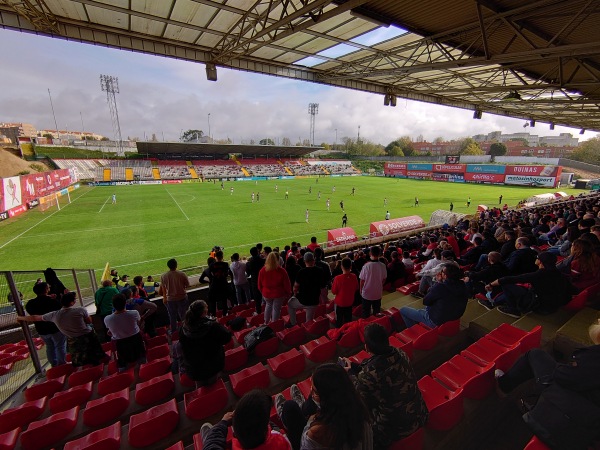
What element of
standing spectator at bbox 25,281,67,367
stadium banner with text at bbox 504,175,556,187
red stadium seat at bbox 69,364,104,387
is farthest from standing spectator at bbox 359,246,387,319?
stadium banner with text at bbox 504,175,556,187

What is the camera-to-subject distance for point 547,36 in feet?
27.8

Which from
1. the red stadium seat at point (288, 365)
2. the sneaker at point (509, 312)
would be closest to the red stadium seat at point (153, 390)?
the red stadium seat at point (288, 365)

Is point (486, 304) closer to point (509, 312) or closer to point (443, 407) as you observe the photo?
point (509, 312)

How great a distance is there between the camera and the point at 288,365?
11.8ft

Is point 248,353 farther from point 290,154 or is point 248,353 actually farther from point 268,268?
point 290,154

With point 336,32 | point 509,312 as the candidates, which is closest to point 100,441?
point 509,312

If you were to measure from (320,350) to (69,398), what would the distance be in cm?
320

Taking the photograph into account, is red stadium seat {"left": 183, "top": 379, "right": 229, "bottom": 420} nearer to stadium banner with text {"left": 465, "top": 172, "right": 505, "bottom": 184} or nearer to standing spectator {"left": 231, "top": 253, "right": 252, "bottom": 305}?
standing spectator {"left": 231, "top": 253, "right": 252, "bottom": 305}

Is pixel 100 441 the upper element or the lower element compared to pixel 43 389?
upper

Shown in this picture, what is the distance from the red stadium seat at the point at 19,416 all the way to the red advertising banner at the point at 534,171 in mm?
61955

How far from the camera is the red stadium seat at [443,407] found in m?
2.60

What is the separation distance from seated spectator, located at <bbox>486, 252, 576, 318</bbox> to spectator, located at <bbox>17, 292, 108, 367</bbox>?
642cm

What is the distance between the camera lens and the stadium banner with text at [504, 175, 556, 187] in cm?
4706

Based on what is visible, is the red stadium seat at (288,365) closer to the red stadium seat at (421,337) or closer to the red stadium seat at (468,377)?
the red stadium seat at (421,337)
